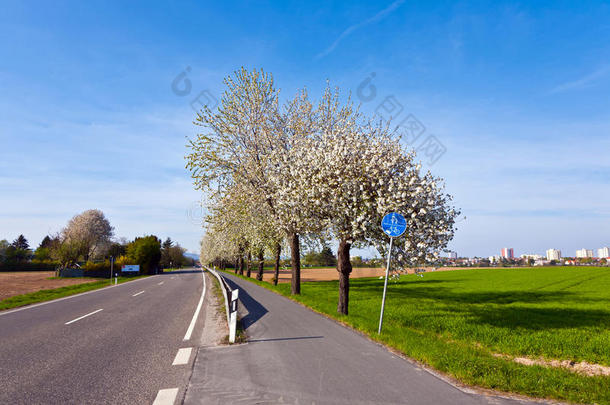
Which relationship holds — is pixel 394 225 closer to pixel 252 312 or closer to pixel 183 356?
pixel 183 356

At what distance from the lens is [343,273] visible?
42.0 ft

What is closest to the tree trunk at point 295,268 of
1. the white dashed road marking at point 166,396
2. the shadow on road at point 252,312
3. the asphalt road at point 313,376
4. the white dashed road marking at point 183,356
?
the shadow on road at point 252,312

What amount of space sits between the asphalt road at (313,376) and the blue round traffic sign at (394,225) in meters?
2.87

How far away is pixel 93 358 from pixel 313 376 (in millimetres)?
4325

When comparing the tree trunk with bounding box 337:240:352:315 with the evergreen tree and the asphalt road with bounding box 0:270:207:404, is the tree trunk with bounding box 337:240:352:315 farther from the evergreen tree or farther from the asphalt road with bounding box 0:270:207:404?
the evergreen tree

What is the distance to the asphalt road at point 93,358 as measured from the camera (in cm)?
474

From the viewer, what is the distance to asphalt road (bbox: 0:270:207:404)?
4742 mm

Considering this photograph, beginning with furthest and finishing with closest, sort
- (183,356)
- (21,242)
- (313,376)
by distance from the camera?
1. (21,242)
2. (183,356)
3. (313,376)

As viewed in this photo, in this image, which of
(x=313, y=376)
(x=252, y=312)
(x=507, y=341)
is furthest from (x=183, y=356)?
(x=507, y=341)

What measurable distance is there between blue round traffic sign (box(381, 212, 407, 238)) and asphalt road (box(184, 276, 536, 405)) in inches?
113

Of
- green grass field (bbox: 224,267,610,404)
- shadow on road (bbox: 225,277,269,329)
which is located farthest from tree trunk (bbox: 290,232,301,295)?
shadow on road (bbox: 225,277,269,329)

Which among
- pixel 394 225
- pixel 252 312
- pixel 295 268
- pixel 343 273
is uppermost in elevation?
pixel 394 225

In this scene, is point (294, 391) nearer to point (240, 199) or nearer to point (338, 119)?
point (240, 199)

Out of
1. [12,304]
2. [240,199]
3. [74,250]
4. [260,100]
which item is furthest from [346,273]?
[74,250]
